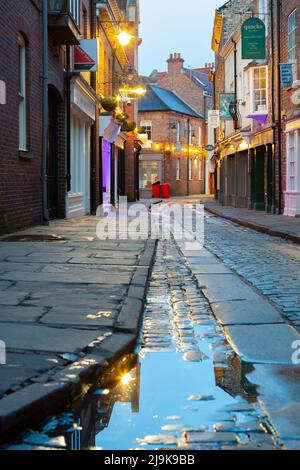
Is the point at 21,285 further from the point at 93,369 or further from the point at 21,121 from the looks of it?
the point at 21,121

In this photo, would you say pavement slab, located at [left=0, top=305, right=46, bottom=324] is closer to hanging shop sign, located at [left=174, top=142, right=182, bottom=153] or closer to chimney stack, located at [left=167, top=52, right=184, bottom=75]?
hanging shop sign, located at [left=174, top=142, right=182, bottom=153]

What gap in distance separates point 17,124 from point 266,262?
5.33 metres

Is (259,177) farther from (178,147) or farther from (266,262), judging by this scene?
(178,147)

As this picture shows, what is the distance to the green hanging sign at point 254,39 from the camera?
22.4m

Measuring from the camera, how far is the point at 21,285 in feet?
20.1

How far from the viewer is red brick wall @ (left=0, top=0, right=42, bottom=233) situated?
427 inches

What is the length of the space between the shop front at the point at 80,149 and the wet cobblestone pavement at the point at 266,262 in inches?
201

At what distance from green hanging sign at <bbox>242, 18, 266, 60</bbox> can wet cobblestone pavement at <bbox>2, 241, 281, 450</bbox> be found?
1938cm

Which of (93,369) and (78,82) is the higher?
(78,82)

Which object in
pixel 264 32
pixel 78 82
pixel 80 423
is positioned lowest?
pixel 80 423

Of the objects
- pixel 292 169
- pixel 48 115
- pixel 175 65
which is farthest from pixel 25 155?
pixel 175 65
